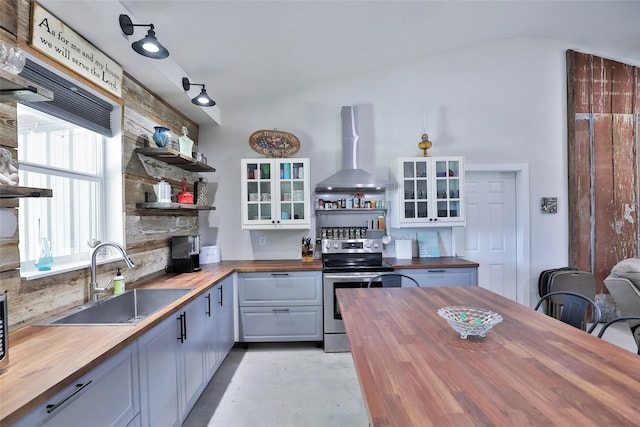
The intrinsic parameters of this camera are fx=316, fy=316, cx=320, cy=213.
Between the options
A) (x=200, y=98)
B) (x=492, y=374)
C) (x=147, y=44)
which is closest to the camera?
(x=492, y=374)

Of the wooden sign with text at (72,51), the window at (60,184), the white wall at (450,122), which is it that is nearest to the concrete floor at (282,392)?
the white wall at (450,122)

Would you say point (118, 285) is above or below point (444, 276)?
above

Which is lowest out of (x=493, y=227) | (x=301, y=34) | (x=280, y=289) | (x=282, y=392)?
(x=282, y=392)

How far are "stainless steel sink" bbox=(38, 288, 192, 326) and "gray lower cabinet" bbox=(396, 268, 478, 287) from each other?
86.6 inches

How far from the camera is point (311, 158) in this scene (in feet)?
12.6

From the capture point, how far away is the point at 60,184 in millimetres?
1969

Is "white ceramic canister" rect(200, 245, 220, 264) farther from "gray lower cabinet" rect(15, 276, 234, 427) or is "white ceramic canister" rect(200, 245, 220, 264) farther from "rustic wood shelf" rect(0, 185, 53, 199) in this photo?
"rustic wood shelf" rect(0, 185, 53, 199)

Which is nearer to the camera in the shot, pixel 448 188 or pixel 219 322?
pixel 219 322

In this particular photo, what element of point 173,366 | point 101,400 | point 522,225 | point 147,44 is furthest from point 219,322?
point 522,225

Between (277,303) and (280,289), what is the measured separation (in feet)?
0.48

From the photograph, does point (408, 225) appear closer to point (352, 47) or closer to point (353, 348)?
point (352, 47)

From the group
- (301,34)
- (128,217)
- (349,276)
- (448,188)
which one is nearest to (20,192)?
(128,217)

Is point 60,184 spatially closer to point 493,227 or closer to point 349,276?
point 349,276

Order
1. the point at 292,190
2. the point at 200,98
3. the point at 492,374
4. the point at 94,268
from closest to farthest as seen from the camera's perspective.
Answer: the point at 492,374 → the point at 94,268 → the point at 200,98 → the point at 292,190
